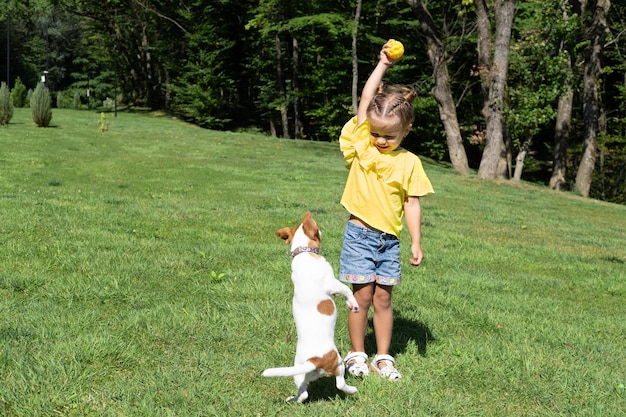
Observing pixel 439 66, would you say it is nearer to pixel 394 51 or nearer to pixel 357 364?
pixel 394 51

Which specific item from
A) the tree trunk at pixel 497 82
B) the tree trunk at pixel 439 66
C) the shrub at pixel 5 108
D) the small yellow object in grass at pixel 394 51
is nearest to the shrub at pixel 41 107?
the shrub at pixel 5 108

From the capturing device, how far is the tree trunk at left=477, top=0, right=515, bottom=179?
68.1ft

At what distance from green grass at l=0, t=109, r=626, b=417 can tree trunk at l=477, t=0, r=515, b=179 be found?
9.98 meters

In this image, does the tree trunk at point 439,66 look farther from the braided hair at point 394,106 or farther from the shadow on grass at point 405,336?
the braided hair at point 394,106

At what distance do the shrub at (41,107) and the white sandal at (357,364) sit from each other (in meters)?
26.9

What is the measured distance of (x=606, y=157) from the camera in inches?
1291

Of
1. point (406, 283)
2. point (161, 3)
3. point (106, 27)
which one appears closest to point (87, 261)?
point (406, 283)

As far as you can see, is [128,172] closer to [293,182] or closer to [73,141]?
[293,182]

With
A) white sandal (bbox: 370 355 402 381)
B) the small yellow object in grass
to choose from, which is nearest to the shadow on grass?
white sandal (bbox: 370 355 402 381)

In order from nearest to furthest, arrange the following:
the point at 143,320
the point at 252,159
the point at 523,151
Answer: the point at 143,320
the point at 252,159
the point at 523,151

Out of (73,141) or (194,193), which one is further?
(73,141)

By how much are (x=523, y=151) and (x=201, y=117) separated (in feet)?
85.4

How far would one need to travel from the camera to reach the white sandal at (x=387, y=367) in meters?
3.96

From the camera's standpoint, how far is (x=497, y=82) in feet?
69.4
